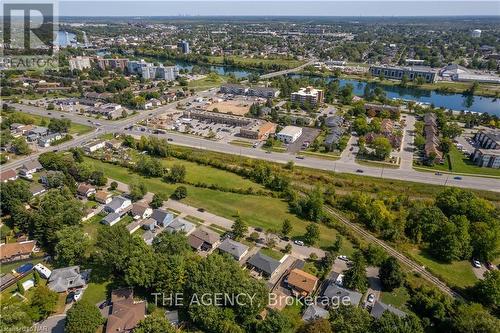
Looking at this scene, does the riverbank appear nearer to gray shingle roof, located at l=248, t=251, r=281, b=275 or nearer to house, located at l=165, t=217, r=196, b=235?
house, located at l=165, t=217, r=196, b=235

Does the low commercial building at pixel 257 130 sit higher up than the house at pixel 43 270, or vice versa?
the low commercial building at pixel 257 130

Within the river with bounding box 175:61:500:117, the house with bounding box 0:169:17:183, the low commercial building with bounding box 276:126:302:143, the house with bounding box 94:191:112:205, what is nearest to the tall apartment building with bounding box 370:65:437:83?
the river with bounding box 175:61:500:117

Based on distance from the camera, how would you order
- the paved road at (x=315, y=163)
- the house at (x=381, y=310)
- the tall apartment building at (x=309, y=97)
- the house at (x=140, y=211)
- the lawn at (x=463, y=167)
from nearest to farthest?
1. the house at (x=381, y=310)
2. the house at (x=140, y=211)
3. the paved road at (x=315, y=163)
4. the lawn at (x=463, y=167)
5. the tall apartment building at (x=309, y=97)

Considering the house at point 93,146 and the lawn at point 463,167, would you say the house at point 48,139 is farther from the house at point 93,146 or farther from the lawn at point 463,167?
the lawn at point 463,167

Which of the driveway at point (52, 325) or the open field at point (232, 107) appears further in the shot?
the open field at point (232, 107)

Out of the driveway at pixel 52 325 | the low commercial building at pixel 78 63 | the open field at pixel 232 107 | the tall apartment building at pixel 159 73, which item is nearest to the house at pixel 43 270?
the driveway at pixel 52 325

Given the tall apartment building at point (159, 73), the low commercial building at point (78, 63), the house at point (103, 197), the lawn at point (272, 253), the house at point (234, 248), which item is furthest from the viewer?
the low commercial building at point (78, 63)

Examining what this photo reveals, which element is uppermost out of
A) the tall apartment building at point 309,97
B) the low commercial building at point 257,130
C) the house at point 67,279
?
the tall apartment building at point 309,97

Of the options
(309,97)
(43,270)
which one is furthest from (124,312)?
(309,97)
